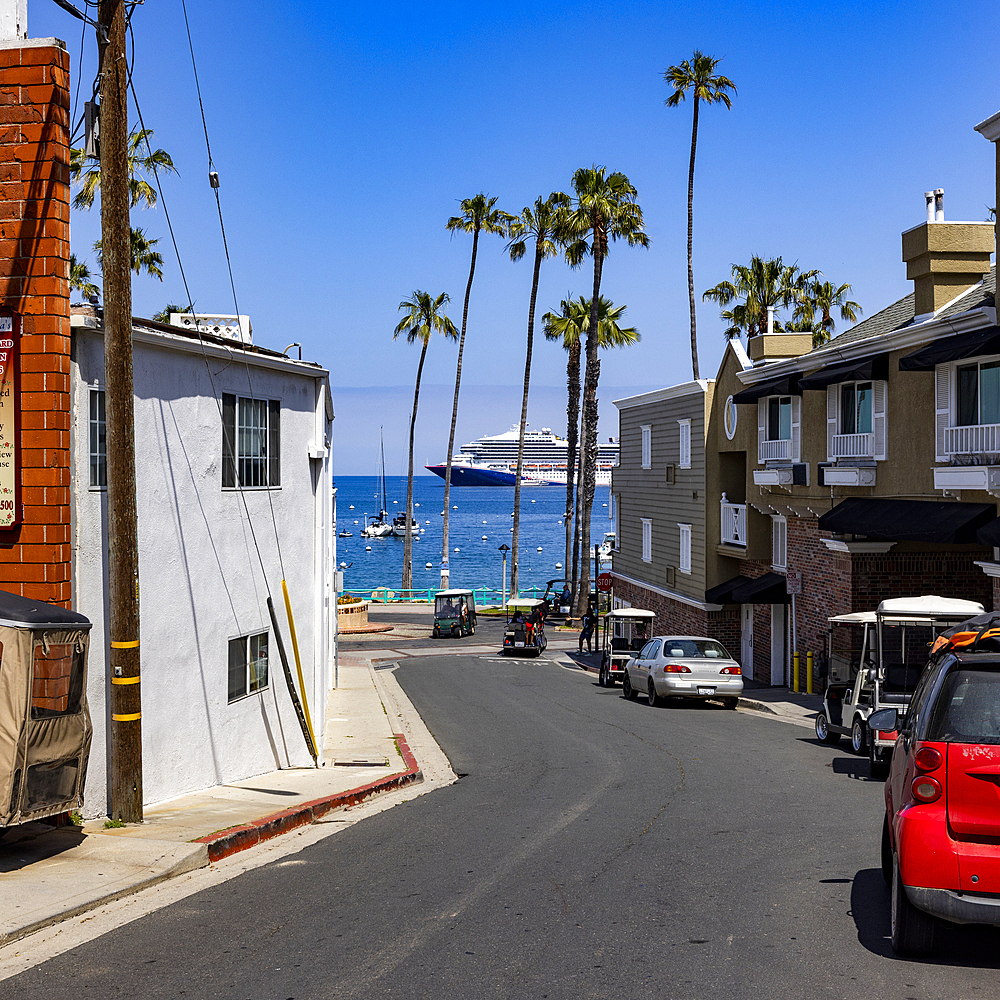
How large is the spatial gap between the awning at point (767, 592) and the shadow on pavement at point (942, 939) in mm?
22497

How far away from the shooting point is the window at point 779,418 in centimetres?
2975

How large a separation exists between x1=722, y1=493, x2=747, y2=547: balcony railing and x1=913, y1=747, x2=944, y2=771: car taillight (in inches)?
1038

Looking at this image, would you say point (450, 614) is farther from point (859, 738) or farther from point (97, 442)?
point (97, 442)

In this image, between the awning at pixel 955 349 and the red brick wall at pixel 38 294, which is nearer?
the red brick wall at pixel 38 294

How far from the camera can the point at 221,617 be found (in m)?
14.6

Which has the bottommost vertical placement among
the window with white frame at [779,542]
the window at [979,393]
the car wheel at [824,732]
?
the car wheel at [824,732]

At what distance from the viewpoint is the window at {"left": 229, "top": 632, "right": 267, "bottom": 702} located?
1509cm

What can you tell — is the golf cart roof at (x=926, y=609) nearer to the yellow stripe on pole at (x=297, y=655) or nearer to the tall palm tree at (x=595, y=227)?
the yellow stripe on pole at (x=297, y=655)

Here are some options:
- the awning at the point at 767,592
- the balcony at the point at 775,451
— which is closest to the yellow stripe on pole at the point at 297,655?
the awning at the point at 767,592

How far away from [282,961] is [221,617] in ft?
27.8

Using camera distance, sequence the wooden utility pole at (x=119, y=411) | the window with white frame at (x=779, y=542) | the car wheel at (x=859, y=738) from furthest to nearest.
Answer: the window with white frame at (x=779, y=542) < the car wheel at (x=859, y=738) < the wooden utility pole at (x=119, y=411)

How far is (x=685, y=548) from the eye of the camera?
37031mm

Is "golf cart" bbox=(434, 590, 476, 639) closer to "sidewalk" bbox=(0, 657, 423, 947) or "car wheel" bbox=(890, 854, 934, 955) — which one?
"sidewalk" bbox=(0, 657, 423, 947)

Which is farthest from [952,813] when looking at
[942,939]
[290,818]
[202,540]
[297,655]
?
[297,655]
